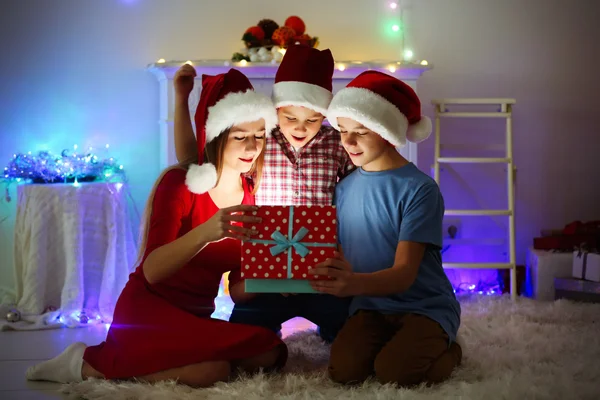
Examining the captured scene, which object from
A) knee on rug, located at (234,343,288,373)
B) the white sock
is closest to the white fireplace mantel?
the white sock

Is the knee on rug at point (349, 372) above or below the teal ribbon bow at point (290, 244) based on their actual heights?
below

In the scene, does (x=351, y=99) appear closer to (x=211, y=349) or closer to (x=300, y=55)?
(x=300, y=55)

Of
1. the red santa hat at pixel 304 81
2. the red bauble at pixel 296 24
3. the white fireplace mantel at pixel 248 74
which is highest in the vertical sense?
the red bauble at pixel 296 24

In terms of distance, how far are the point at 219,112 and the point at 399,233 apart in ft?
2.68

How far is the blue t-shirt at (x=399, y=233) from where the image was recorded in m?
2.55

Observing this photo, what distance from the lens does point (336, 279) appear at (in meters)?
2.37

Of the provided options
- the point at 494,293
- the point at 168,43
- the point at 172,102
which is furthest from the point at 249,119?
the point at 494,293

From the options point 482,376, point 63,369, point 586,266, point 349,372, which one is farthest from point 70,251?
point 586,266

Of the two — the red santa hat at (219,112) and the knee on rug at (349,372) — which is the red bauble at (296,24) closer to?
the red santa hat at (219,112)

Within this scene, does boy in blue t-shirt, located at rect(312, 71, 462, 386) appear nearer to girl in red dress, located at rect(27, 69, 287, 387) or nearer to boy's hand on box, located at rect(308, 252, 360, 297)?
boy's hand on box, located at rect(308, 252, 360, 297)

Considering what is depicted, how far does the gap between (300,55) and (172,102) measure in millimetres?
1704

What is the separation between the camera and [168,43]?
4734 millimetres

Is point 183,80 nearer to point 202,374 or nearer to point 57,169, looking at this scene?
point 202,374

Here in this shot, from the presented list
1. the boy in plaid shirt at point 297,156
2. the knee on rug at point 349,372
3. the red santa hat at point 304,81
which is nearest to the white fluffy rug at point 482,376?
the knee on rug at point 349,372
